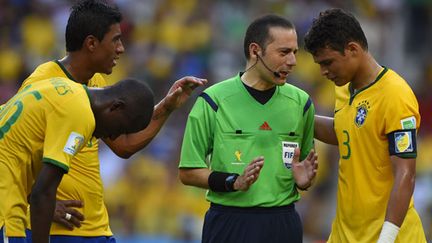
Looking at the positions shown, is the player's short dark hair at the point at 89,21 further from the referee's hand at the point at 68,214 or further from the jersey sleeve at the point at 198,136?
the referee's hand at the point at 68,214

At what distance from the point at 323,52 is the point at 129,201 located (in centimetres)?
695

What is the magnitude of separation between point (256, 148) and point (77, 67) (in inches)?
50.6

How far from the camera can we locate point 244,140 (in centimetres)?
703

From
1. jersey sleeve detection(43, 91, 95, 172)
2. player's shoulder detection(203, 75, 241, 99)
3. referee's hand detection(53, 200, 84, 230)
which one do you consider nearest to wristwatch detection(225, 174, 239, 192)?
player's shoulder detection(203, 75, 241, 99)

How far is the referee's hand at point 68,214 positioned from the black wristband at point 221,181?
2.97 ft

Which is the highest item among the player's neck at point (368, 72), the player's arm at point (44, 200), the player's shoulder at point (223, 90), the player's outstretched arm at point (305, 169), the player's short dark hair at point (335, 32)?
the player's short dark hair at point (335, 32)

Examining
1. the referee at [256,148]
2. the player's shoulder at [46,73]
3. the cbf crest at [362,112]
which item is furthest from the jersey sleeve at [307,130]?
the player's shoulder at [46,73]

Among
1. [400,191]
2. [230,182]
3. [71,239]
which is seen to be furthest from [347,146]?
[71,239]

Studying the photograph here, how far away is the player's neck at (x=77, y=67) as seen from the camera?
281 inches

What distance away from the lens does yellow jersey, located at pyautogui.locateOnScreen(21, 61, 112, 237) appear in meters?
7.15

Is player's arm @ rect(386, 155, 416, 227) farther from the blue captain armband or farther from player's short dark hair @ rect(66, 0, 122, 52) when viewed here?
player's short dark hair @ rect(66, 0, 122, 52)

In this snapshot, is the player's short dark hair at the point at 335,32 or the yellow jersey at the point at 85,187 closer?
the player's short dark hair at the point at 335,32

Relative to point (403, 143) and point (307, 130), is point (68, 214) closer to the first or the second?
point (307, 130)

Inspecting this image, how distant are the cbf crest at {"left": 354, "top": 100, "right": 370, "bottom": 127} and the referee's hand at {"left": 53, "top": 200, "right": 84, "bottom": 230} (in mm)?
1889
